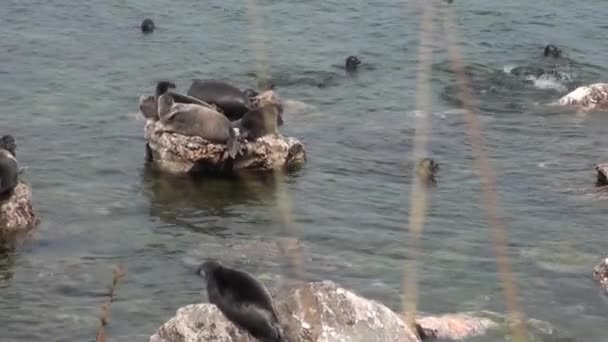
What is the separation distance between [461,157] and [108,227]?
714cm

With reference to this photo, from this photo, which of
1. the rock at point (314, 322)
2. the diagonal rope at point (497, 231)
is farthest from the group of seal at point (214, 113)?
the rock at point (314, 322)

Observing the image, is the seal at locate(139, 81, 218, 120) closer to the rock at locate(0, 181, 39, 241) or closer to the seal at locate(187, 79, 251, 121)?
the seal at locate(187, 79, 251, 121)

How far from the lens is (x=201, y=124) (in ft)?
62.2

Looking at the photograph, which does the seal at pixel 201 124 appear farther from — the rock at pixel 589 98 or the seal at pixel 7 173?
the rock at pixel 589 98

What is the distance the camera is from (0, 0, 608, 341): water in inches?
573

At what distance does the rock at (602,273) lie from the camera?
14.7m

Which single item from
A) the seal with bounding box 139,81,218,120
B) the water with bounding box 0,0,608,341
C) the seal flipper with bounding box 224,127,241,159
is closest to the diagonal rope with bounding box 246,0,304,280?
the water with bounding box 0,0,608,341

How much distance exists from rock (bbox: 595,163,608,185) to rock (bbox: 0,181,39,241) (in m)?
8.80

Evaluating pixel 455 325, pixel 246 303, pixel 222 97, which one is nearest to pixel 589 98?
pixel 222 97

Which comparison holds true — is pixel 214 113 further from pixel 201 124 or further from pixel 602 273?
pixel 602 273

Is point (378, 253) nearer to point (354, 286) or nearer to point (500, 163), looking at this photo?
point (354, 286)

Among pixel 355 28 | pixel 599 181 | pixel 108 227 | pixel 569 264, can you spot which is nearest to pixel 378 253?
pixel 569 264

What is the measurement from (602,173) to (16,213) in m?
9.12

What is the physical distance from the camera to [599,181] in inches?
769
